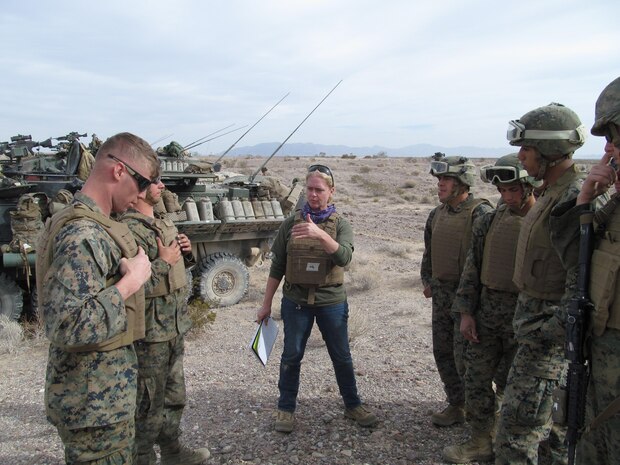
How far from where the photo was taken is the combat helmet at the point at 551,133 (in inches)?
114

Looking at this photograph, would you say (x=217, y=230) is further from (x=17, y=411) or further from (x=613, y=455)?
(x=613, y=455)

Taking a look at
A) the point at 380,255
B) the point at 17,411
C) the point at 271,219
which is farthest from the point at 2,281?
the point at 380,255

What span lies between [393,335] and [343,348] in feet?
8.46

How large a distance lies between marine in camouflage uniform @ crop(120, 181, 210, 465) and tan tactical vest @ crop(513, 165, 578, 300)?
6.53ft

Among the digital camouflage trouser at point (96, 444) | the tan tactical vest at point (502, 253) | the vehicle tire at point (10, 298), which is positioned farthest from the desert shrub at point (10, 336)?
the tan tactical vest at point (502, 253)

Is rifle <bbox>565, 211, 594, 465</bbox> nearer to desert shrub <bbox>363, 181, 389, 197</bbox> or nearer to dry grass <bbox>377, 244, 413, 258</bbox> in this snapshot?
dry grass <bbox>377, 244, 413, 258</bbox>

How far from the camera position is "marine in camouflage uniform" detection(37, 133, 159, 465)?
2082 mm

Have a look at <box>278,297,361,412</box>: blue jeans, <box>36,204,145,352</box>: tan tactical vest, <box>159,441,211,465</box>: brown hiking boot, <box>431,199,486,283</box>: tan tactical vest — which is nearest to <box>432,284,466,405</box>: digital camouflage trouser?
<box>431,199,486,283</box>: tan tactical vest

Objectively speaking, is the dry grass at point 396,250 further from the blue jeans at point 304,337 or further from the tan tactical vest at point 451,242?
the blue jeans at point 304,337

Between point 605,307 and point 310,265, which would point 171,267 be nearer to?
point 310,265

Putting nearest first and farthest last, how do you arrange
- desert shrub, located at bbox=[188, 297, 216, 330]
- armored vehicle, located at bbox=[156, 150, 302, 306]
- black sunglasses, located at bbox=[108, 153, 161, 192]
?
black sunglasses, located at bbox=[108, 153, 161, 192]
desert shrub, located at bbox=[188, 297, 216, 330]
armored vehicle, located at bbox=[156, 150, 302, 306]

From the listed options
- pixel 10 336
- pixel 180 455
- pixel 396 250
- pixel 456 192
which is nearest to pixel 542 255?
pixel 456 192

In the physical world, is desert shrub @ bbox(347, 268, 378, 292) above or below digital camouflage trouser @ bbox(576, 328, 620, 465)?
below

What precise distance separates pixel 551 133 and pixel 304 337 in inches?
84.2
